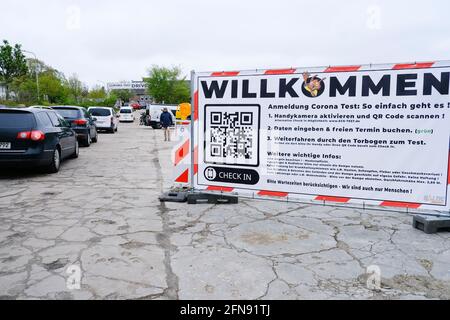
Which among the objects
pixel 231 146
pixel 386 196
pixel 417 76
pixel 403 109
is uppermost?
pixel 417 76

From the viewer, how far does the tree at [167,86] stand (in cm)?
8531

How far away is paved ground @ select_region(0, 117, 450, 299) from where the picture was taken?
134 inches

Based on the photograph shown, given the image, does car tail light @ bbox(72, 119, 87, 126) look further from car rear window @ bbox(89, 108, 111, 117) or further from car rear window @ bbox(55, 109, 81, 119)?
car rear window @ bbox(89, 108, 111, 117)

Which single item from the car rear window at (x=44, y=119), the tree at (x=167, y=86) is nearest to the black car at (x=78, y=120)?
the car rear window at (x=44, y=119)

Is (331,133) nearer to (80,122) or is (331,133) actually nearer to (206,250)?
(206,250)

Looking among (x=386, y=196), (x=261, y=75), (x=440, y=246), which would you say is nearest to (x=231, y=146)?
(x=261, y=75)

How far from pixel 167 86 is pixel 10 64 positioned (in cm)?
3804

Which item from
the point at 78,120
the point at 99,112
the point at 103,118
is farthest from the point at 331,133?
the point at 99,112

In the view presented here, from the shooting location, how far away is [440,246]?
4.56 m

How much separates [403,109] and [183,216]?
335cm

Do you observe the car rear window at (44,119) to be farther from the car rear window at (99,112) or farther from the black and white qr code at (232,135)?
the car rear window at (99,112)
